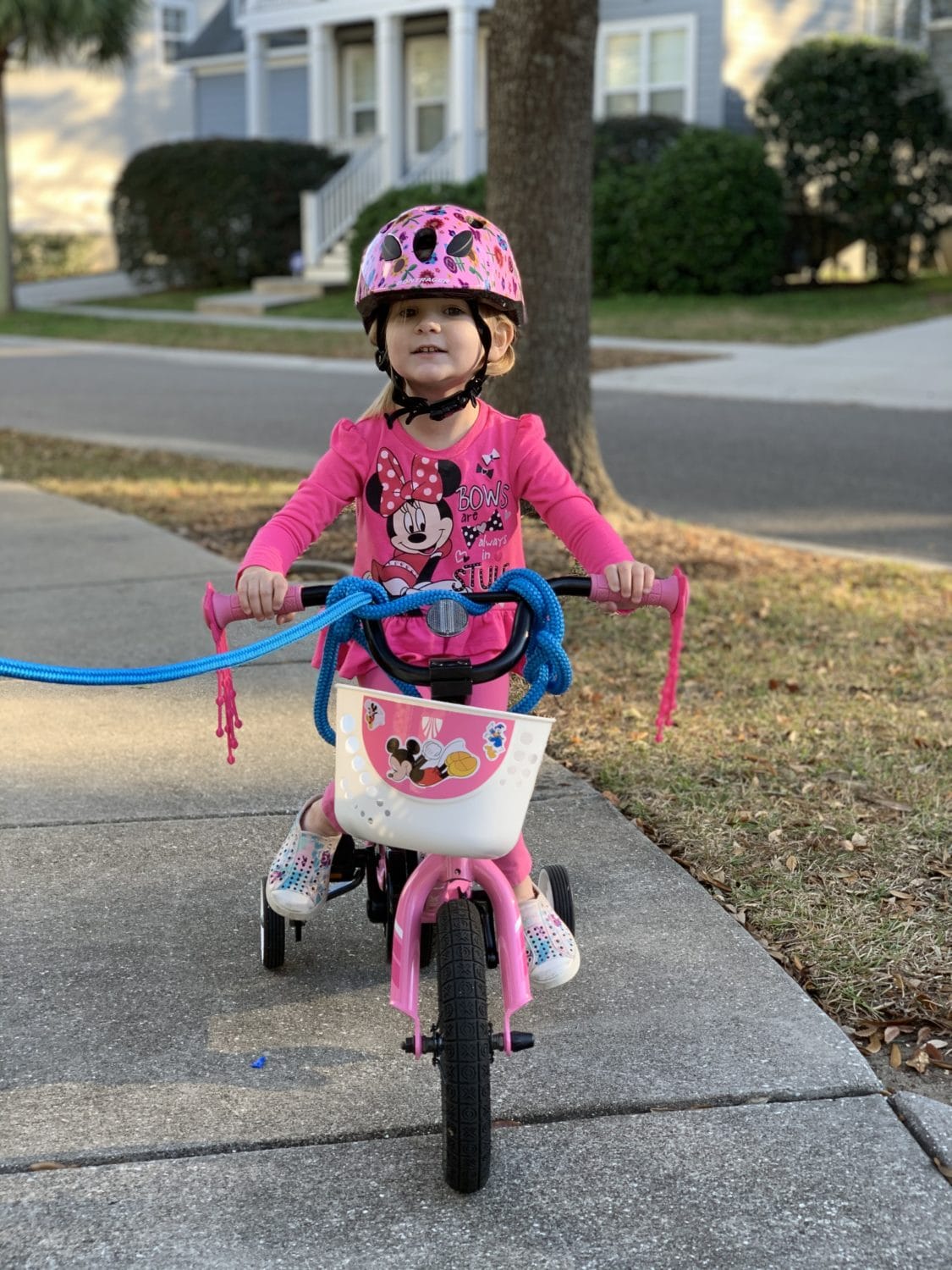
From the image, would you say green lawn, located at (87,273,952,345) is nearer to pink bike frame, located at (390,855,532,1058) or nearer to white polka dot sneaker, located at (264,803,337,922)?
white polka dot sneaker, located at (264,803,337,922)

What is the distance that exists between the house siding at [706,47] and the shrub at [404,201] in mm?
3816

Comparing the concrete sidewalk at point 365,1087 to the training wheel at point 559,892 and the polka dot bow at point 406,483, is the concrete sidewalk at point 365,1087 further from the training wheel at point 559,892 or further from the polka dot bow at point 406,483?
the polka dot bow at point 406,483

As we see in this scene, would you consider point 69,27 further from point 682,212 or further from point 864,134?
point 864,134

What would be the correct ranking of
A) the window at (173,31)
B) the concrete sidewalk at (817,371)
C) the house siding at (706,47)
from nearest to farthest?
the concrete sidewalk at (817,371)
the house siding at (706,47)
the window at (173,31)

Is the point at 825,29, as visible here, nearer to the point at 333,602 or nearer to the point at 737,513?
the point at 737,513

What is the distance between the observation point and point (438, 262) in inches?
112

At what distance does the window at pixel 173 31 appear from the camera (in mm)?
36625

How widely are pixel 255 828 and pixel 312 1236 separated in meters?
1.74

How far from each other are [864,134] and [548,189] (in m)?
17.3

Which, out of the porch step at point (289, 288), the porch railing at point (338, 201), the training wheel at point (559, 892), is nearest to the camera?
the training wheel at point (559, 892)

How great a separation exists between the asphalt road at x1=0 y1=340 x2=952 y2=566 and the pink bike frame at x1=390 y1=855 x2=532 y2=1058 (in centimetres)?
525

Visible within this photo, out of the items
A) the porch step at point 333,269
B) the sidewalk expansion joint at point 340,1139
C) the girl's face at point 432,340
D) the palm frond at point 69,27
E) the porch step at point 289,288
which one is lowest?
the sidewalk expansion joint at point 340,1139

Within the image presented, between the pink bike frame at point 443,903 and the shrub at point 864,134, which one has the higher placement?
the shrub at point 864,134

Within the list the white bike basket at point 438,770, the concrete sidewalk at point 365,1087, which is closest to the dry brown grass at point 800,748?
the concrete sidewalk at point 365,1087
